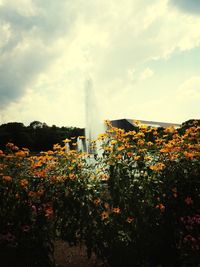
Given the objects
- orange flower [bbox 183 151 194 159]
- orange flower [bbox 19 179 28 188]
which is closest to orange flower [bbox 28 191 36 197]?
orange flower [bbox 19 179 28 188]

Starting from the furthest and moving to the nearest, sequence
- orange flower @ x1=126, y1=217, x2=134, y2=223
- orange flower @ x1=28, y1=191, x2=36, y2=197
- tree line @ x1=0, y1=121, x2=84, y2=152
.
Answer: tree line @ x1=0, y1=121, x2=84, y2=152 < orange flower @ x1=28, y1=191, x2=36, y2=197 < orange flower @ x1=126, y1=217, x2=134, y2=223

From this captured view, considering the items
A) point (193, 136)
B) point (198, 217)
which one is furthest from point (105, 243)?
point (193, 136)

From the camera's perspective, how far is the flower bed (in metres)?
4.01

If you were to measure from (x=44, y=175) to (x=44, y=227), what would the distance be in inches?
27.1

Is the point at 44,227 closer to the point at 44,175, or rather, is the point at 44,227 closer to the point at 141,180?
the point at 44,175

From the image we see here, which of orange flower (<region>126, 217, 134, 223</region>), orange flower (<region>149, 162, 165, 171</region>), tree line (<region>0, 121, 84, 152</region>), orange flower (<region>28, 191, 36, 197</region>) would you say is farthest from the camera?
tree line (<region>0, 121, 84, 152</region>)

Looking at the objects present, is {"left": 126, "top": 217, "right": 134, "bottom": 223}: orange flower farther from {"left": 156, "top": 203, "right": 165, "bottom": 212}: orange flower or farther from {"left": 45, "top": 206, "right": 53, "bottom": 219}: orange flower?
{"left": 45, "top": 206, "right": 53, "bottom": 219}: orange flower

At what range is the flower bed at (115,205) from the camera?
4012 millimetres

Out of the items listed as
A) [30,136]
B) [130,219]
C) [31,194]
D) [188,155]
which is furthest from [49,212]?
[30,136]

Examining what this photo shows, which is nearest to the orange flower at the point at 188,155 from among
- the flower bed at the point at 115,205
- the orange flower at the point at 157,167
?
the flower bed at the point at 115,205

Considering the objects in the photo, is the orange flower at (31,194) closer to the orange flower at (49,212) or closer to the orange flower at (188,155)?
the orange flower at (49,212)

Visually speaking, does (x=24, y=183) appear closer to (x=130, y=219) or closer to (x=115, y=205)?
(x=115, y=205)

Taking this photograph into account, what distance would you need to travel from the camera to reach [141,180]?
4199 mm

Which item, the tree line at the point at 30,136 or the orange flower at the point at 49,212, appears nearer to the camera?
the orange flower at the point at 49,212
